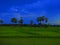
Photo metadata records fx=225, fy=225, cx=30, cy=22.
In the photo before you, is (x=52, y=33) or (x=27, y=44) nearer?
(x=27, y=44)

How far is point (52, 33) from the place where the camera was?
635 centimetres

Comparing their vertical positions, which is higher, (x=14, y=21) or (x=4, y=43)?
(x=14, y=21)

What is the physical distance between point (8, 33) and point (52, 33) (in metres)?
1.24

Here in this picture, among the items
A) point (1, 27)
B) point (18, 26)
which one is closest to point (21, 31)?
point (18, 26)

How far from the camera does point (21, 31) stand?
6203 millimetres

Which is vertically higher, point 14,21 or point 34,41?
point 14,21

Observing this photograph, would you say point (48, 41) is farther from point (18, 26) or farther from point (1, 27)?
point (1, 27)

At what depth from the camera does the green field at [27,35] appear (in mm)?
6074

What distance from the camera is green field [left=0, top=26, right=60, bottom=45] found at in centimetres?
607

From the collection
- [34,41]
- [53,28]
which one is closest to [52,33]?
[53,28]

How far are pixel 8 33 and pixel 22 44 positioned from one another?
1.70 feet

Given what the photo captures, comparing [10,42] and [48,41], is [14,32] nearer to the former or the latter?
[10,42]

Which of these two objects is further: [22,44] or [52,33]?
[52,33]

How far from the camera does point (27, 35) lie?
6215mm
